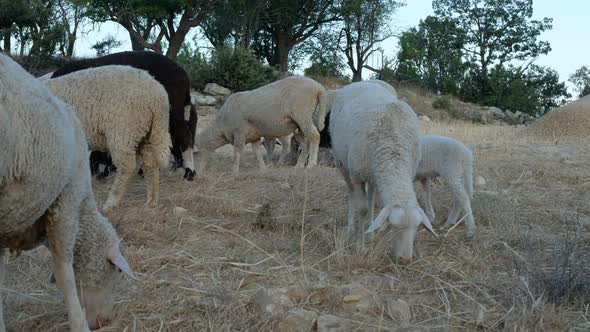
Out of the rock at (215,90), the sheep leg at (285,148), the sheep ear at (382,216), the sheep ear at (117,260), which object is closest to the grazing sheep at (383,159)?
the sheep ear at (382,216)

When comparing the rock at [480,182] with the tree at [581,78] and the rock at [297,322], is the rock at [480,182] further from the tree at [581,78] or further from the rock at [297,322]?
the tree at [581,78]

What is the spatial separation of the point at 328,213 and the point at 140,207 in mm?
1980

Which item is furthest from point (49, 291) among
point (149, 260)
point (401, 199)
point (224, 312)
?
point (401, 199)

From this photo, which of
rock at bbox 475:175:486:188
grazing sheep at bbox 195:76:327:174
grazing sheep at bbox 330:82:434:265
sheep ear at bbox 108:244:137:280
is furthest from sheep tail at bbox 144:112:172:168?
rock at bbox 475:175:486:188

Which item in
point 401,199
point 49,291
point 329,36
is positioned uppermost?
point 329,36

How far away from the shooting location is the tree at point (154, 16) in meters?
28.1

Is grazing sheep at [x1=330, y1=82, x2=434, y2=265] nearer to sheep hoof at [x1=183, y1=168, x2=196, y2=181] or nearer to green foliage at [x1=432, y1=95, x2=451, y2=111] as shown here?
sheep hoof at [x1=183, y1=168, x2=196, y2=181]

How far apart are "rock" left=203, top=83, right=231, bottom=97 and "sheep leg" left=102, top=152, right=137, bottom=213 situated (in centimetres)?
1403

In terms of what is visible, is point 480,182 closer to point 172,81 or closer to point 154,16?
point 172,81

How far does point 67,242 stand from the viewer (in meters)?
3.69

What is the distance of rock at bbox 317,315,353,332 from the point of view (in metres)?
3.93

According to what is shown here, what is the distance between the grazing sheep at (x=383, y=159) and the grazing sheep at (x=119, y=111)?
1903 millimetres

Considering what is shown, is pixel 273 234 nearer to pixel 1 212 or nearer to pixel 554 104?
pixel 1 212

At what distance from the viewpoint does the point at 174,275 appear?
4.89 meters
